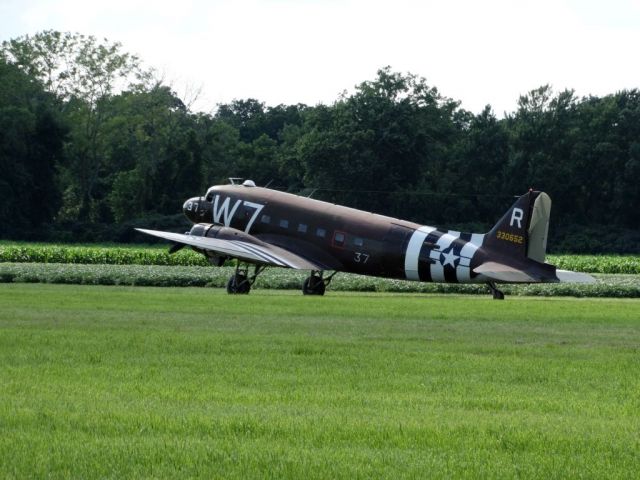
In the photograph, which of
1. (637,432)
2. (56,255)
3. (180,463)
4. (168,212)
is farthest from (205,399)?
(168,212)

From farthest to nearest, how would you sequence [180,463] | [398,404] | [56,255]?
[56,255], [398,404], [180,463]

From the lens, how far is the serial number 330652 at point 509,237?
125 ft

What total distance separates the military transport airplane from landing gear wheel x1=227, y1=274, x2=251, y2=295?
0.11 feet

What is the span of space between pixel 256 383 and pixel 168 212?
93240 millimetres

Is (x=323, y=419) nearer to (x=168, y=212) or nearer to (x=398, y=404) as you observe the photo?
(x=398, y=404)

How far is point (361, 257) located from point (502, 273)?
18.1ft

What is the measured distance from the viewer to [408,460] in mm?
10906

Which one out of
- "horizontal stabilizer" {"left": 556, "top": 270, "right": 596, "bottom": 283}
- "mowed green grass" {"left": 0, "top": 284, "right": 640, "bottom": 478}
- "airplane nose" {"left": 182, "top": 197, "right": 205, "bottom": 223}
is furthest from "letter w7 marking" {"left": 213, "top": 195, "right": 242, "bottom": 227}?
"mowed green grass" {"left": 0, "top": 284, "right": 640, "bottom": 478}

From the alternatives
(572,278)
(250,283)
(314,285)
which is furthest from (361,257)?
(572,278)

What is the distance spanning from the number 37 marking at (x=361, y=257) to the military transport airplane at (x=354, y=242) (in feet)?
0.11

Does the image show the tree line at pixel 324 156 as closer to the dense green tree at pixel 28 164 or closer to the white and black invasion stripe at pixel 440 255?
the dense green tree at pixel 28 164

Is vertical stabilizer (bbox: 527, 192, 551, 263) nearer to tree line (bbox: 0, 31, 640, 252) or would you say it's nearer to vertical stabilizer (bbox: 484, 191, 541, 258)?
vertical stabilizer (bbox: 484, 191, 541, 258)

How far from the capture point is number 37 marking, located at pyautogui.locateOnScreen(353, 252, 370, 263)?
134 feet

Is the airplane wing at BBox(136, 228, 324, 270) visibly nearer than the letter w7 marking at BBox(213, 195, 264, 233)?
Yes
